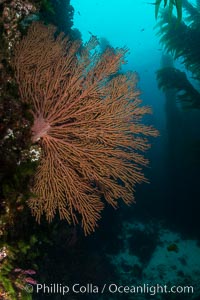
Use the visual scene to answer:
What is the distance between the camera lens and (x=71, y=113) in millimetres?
3775

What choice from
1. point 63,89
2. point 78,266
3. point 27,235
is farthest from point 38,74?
point 78,266

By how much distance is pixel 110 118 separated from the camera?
3859mm

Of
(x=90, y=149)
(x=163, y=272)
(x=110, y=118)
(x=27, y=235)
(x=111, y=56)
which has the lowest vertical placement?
(x=163, y=272)

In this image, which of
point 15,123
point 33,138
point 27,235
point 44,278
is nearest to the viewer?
point 15,123

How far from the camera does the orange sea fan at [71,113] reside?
3725 millimetres

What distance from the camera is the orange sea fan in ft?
12.2

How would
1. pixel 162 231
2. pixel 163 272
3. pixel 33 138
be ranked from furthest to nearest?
1. pixel 162 231
2. pixel 163 272
3. pixel 33 138

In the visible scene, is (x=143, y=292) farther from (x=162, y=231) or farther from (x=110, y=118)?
(x=110, y=118)

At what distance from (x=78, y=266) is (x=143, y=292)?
14.3 ft

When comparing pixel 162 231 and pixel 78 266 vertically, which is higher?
pixel 162 231

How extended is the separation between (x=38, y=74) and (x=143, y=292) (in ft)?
40.6

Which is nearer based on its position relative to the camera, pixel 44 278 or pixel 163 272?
pixel 44 278

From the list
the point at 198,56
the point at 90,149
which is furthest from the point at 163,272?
the point at 90,149

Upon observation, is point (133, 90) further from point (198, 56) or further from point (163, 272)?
point (163, 272)
